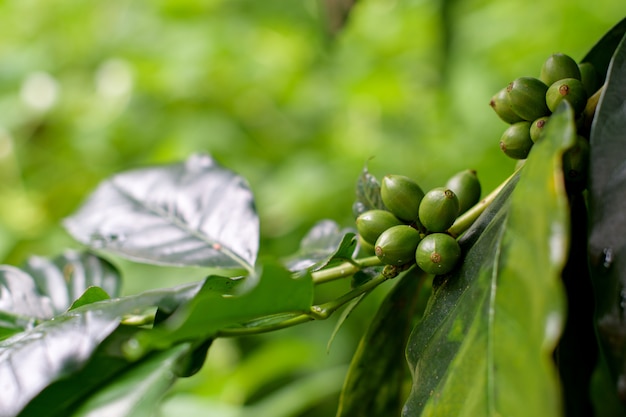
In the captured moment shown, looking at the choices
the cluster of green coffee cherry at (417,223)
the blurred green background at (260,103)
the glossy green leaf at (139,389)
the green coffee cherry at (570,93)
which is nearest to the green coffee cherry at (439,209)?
the cluster of green coffee cherry at (417,223)

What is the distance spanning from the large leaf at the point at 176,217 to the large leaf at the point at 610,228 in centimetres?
33

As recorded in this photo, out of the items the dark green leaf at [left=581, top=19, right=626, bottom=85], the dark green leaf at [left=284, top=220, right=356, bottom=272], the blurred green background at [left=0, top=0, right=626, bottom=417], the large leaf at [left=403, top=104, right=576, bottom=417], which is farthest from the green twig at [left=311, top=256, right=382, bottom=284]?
the blurred green background at [left=0, top=0, right=626, bottom=417]

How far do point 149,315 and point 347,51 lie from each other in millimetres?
1957

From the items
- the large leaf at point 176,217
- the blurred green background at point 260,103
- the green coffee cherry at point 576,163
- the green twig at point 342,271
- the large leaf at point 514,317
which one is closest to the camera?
the large leaf at point 514,317

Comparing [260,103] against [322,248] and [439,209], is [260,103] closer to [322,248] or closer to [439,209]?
[322,248]

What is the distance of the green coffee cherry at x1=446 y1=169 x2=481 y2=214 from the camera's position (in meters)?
0.57

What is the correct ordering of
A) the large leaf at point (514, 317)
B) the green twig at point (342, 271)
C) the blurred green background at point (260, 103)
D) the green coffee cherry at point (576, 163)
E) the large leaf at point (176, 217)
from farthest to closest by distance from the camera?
the blurred green background at point (260, 103) < the large leaf at point (176, 217) < the green twig at point (342, 271) < the green coffee cherry at point (576, 163) < the large leaf at point (514, 317)

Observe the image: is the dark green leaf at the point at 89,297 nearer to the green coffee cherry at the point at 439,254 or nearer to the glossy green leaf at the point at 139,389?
the glossy green leaf at the point at 139,389

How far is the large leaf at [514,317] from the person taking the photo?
0.32m

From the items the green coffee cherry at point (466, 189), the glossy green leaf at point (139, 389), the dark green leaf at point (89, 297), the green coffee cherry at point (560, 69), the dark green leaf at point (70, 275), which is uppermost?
the green coffee cherry at point (560, 69)

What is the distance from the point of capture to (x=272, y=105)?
234 cm

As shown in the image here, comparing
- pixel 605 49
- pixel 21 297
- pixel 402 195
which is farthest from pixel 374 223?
pixel 21 297

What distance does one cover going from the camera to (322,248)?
661 millimetres

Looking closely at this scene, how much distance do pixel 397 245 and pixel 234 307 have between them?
149 mm
